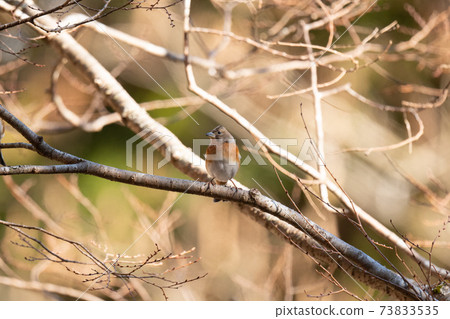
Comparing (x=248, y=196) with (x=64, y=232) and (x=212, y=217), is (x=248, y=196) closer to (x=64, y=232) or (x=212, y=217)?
(x=64, y=232)

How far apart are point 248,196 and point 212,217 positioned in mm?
4524

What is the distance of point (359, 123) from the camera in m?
7.45

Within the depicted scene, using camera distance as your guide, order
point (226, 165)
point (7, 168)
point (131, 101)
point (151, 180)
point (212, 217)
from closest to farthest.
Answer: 1. point (7, 168)
2. point (151, 180)
3. point (226, 165)
4. point (131, 101)
5. point (212, 217)

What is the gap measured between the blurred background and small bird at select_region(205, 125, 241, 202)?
6.89 feet

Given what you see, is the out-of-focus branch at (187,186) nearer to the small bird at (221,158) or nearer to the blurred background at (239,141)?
the small bird at (221,158)

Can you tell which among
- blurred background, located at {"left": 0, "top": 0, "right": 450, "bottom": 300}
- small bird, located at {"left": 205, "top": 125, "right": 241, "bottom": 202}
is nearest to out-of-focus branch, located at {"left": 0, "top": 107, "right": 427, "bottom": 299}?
small bird, located at {"left": 205, "top": 125, "right": 241, "bottom": 202}

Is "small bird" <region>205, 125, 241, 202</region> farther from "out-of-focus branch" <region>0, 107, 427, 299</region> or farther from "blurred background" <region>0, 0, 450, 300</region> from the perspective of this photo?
"blurred background" <region>0, 0, 450, 300</region>

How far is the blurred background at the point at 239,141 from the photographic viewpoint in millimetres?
6207

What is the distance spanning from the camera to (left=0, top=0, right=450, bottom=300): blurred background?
6207mm

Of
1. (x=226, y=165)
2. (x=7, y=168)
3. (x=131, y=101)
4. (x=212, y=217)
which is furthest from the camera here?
(x=212, y=217)

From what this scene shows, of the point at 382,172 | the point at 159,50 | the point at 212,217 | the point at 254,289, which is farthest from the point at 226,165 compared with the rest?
the point at 382,172

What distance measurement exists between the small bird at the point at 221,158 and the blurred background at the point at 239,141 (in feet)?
6.89

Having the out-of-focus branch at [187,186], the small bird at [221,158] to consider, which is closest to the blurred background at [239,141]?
the small bird at [221,158]

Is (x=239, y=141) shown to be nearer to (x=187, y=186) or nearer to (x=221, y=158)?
(x=221, y=158)
